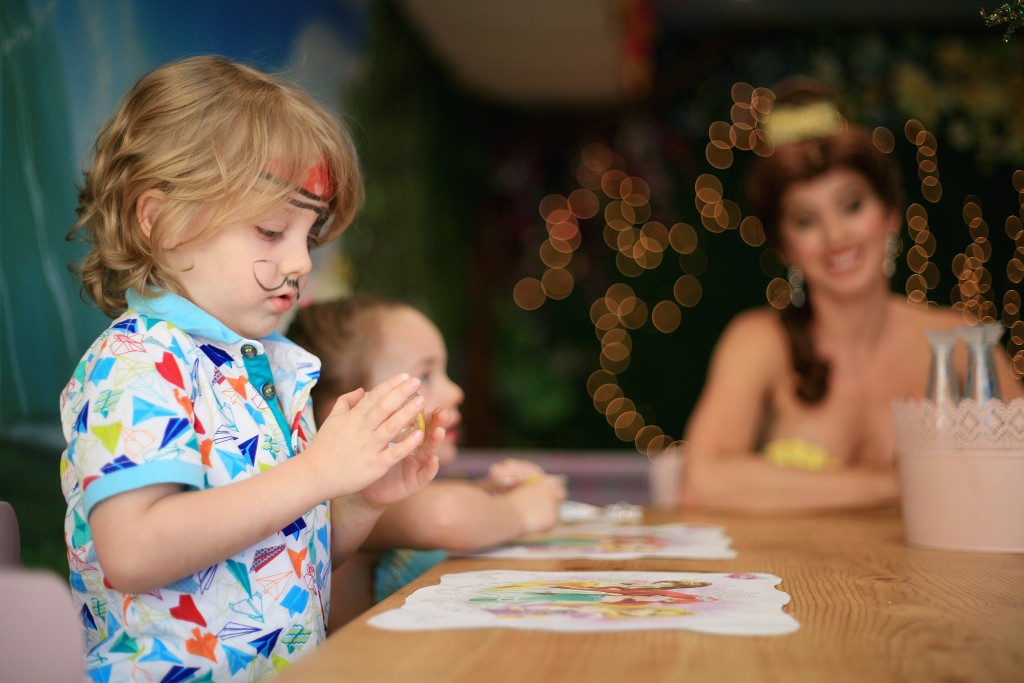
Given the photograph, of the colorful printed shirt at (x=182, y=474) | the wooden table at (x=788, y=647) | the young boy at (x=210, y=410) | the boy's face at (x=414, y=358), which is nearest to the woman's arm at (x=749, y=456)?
the boy's face at (x=414, y=358)

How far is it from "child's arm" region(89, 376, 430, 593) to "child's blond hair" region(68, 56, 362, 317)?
0.29m

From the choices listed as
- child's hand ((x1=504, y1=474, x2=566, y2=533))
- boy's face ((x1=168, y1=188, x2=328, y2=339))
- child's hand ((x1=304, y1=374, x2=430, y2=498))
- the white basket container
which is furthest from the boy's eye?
the white basket container

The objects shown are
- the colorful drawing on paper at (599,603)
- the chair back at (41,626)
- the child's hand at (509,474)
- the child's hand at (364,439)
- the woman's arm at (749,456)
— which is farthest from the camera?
the woman's arm at (749,456)

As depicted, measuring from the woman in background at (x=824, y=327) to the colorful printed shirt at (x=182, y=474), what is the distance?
1357mm

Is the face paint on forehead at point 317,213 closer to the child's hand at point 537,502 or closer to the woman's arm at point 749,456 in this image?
the child's hand at point 537,502

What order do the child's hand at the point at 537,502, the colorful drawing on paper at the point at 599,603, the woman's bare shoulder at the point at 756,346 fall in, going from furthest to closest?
the woman's bare shoulder at the point at 756,346 < the child's hand at the point at 537,502 < the colorful drawing on paper at the point at 599,603

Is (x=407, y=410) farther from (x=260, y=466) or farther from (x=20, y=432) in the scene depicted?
Answer: (x=20, y=432)

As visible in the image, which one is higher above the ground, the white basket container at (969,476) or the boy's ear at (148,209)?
the boy's ear at (148,209)

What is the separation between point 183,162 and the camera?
1.15 m

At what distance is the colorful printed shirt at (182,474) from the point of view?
995 mm

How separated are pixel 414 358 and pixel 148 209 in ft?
2.14

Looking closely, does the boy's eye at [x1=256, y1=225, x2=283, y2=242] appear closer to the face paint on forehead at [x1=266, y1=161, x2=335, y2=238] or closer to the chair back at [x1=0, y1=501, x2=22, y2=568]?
the face paint on forehead at [x1=266, y1=161, x2=335, y2=238]

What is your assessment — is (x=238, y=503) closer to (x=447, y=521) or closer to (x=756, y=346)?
(x=447, y=521)

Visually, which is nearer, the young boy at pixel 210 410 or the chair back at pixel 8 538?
the young boy at pixel 210 410
